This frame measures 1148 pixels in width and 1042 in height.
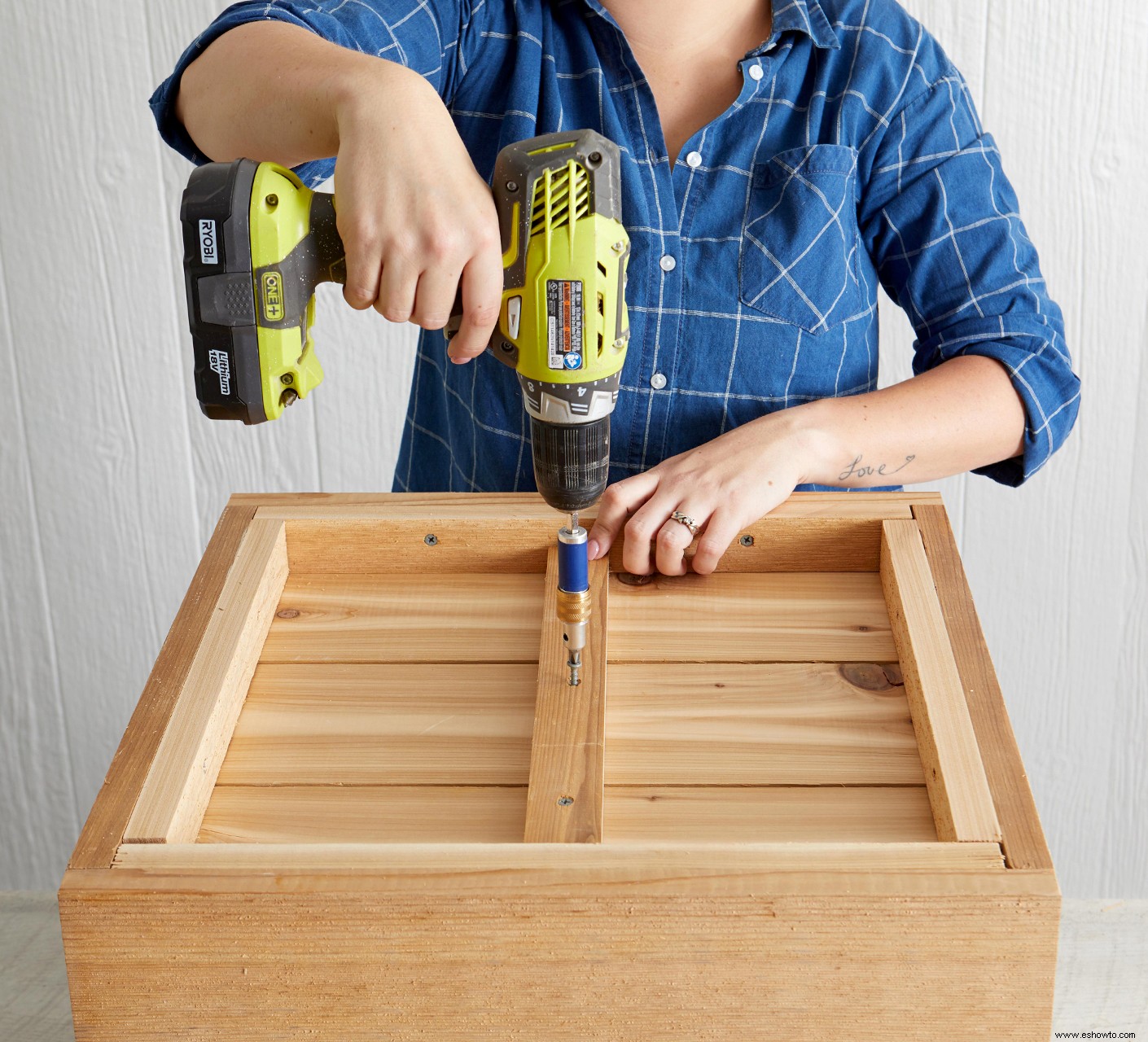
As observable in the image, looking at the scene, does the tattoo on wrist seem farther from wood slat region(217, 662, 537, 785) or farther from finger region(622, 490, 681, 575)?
wood slat region(217, 662, 537, 785)

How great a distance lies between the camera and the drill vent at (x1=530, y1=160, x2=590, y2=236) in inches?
36.0

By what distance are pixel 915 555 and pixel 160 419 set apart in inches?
57.3

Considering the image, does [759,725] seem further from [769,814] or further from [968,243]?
[968,243]

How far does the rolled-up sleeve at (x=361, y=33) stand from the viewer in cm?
112

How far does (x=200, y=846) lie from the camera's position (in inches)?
31.3

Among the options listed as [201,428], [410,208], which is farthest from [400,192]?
[201,428]

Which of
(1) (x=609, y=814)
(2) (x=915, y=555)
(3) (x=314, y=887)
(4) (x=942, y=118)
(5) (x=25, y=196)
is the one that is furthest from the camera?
(5) (x=25, y=196)

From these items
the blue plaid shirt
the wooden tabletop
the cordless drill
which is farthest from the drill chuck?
the wooden tabletop

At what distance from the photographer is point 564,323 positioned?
0.95 meters

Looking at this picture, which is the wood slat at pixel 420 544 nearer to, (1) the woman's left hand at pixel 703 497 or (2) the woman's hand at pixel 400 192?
(1) the woman's left hand at pixel 703 497

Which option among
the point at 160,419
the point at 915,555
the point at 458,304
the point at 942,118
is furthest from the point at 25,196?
the point at 915,555

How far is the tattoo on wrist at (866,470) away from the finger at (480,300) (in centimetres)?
47

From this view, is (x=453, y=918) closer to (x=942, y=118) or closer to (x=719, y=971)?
(x=719, y=971)

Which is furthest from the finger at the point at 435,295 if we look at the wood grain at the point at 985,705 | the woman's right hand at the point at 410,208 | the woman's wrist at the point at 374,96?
the wood grain at the point at 985,705
